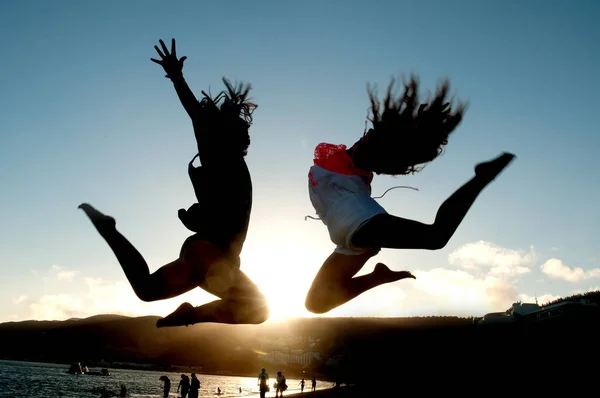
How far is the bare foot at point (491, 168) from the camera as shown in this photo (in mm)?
3346

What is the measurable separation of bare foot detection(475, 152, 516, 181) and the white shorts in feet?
2.53

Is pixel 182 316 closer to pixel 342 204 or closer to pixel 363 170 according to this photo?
pixel 342 204

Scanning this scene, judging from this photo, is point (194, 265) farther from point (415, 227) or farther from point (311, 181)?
point (415, 227)

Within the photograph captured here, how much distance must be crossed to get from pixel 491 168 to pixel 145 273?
272 centimetres

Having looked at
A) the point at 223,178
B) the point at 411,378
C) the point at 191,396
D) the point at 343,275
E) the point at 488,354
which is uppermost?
the point at 223,178

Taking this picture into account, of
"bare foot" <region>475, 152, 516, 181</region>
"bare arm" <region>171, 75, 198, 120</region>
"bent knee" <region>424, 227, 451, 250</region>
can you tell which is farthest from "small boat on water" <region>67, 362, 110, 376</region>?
"bare foot" <region>475, 152, 516, 181</region>

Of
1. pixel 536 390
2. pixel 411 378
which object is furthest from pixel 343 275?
pixel 411 378

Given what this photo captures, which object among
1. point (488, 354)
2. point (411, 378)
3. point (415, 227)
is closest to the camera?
point (415, 227)

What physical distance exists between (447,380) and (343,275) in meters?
11.5

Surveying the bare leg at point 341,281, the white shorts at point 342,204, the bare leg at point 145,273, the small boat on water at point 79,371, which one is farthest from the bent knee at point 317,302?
the small boat on water at point 79,371

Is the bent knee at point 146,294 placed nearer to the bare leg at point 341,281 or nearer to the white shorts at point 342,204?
the bare leg at point 341,281

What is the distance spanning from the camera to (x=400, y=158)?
3.74 meters

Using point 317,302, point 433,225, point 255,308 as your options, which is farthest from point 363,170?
point 255,308

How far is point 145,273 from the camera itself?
3.41 metres
